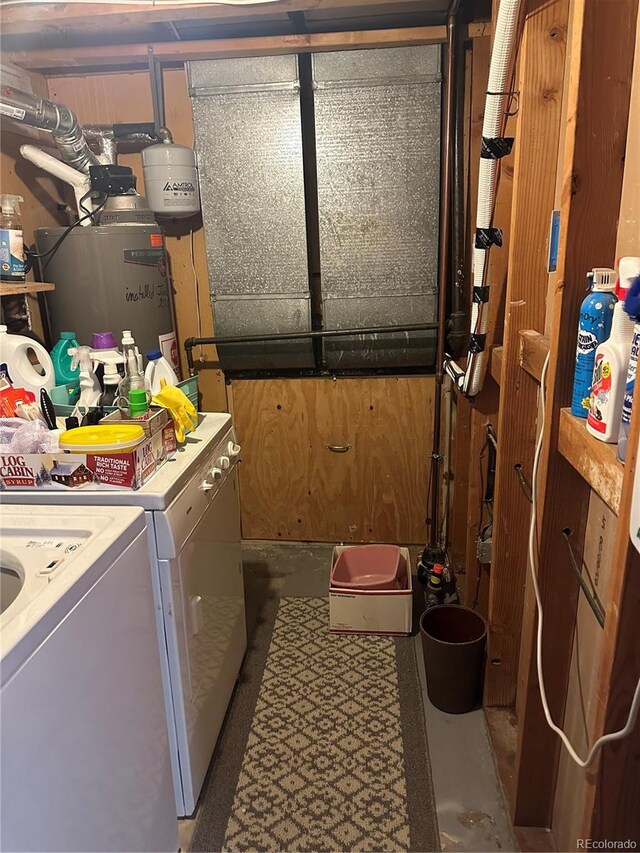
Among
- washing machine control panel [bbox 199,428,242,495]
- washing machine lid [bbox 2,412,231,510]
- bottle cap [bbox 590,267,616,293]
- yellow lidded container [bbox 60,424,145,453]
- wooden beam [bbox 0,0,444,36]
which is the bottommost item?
washing machine control panel [bbox 199,428,242,495]

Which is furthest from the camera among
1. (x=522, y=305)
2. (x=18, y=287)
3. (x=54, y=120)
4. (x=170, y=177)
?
(x=170, y=177)

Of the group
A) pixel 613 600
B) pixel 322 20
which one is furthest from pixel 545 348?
pixel 322 20

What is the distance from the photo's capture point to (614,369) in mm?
909

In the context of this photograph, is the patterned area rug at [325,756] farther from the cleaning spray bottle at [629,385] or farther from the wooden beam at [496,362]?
the cleaning spray bottle at [629,385]

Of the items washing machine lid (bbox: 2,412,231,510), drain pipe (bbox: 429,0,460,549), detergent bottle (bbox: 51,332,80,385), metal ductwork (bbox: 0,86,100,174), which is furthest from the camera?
drain pipe (bbox: 429,0,460,549)

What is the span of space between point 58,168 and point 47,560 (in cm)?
178

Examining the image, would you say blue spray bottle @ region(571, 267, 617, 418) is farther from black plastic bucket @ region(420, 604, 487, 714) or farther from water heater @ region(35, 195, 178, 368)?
water heater @ region(35, 195, 178, 368)

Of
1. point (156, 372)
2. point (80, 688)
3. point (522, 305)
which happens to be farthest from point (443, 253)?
point (80, 688)

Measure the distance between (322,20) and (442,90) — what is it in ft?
1.70

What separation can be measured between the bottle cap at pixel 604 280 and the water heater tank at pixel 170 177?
6.05 ft

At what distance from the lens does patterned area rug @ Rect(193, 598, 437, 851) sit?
1502 mm

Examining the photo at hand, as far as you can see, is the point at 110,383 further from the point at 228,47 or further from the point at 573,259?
the point at 228,47

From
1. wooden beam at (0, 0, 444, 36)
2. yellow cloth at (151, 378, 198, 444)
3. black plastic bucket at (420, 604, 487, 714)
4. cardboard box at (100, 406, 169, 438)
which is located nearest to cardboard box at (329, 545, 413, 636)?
black plastic bucket at (420, 604, 487, 714)

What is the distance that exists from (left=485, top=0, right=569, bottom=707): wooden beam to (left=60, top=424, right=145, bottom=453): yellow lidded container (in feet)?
3.15
